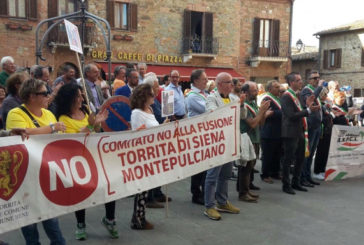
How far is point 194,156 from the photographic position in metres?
4.80

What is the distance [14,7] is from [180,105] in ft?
43.4

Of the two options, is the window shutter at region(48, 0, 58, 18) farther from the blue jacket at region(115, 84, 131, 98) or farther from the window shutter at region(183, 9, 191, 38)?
the blue jacket at region(115, 84, 131, 98)

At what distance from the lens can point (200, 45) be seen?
2180 cm

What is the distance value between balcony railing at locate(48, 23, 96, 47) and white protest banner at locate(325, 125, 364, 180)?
13729 mm

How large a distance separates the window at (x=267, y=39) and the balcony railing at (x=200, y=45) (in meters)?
3.16

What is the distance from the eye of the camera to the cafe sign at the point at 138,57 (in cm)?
1896

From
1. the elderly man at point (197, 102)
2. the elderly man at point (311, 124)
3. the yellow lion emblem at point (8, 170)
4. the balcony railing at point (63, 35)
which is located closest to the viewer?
the yellow lion emblem at point (8, 170)

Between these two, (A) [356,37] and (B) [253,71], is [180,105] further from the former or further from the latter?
(A) [356,37]

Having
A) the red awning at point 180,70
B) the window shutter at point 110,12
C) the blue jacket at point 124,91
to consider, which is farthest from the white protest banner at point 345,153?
the window shutter at point 110,12

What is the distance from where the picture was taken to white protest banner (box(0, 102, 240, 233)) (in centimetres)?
329

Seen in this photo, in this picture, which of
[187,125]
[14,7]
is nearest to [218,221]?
[187,125]

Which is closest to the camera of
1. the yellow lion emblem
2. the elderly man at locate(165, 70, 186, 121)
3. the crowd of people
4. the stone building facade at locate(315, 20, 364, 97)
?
the yellow lion emblem

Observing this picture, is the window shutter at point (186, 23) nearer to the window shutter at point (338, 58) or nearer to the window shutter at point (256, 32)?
the window shutter at point (256, 32)

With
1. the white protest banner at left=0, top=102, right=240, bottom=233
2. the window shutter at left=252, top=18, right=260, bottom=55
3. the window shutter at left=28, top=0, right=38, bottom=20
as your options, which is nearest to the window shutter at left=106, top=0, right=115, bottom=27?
the window shutter at left=28, top=0, right=38, bottom=20
